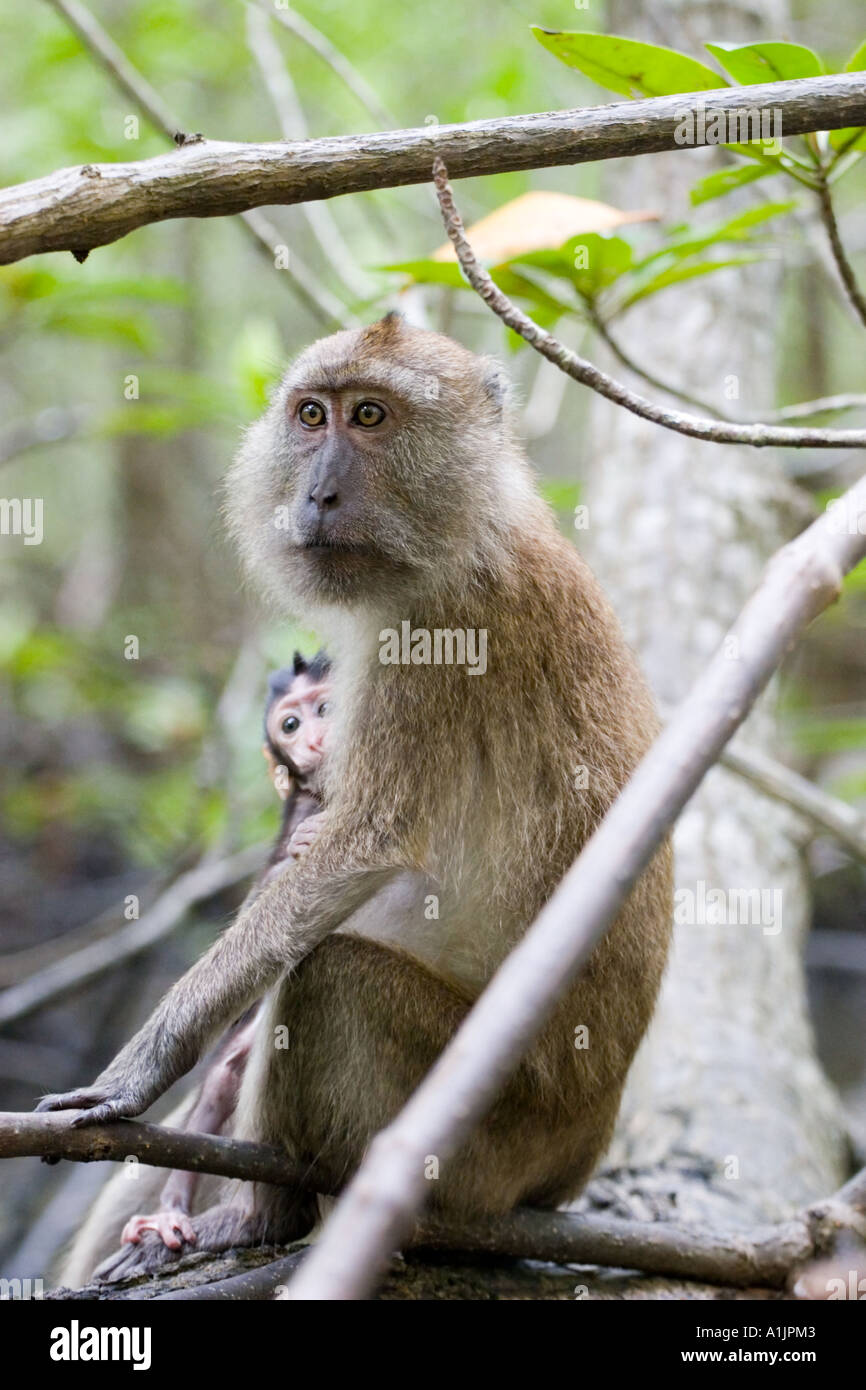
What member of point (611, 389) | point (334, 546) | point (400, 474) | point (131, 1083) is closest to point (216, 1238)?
point (131, 1083)

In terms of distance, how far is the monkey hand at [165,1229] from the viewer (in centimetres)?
443

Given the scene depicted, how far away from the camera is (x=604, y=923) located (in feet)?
5.80

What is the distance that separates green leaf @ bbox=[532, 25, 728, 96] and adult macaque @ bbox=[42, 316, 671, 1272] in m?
1.15

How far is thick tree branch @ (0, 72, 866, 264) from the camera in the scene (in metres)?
3.15

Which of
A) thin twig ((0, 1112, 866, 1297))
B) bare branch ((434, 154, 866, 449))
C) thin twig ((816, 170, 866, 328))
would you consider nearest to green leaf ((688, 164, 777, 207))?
thin twig ((816, 170, 866, 328))

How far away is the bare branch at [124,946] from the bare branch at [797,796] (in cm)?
279

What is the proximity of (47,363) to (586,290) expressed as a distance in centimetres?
1752

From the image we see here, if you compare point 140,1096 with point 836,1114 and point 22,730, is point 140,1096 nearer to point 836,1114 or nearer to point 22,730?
point 836,1114

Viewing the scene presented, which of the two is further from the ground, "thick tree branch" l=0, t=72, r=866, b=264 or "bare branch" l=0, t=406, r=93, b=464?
"bare branch" l=0, t=406, r=93, b=464

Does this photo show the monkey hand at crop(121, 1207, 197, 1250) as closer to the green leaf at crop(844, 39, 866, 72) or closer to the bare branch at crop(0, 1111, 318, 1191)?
the bare branch at crop(0, 1111, 318, 1191)

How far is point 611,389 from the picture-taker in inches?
137

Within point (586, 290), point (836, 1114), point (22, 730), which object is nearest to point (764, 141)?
point (586, 290)

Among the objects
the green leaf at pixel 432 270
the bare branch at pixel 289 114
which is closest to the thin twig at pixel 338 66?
the bare branch at pixel 289 114

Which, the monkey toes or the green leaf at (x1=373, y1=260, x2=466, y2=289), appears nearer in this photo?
the monkey toes
